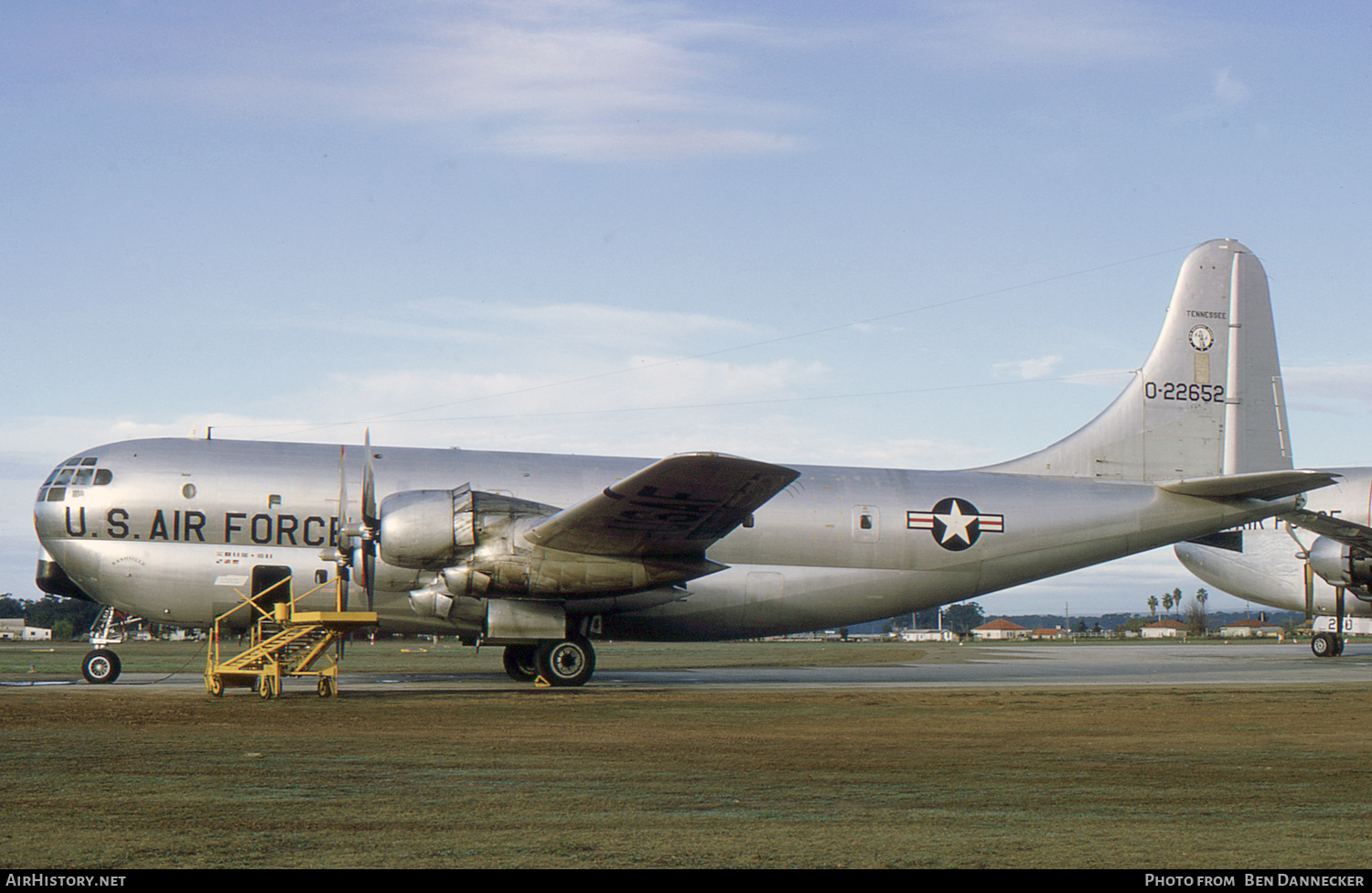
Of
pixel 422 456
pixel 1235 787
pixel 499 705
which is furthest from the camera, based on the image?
pixel 422 456

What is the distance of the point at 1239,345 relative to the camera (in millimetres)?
26109

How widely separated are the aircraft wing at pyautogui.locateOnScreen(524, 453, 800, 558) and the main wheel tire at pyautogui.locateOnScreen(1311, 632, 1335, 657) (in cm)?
2523

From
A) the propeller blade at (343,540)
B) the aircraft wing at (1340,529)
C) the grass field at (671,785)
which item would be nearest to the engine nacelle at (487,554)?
the propeller blade at (343,540)

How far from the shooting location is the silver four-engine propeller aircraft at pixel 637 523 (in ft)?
64.3

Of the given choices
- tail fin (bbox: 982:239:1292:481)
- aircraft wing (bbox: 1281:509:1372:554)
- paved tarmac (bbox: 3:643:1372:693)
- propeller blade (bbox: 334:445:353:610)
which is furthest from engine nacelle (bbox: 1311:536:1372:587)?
propeller blade (bbox: 334:445:353:610)

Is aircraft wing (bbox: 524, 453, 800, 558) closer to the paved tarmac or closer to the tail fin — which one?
the paved tarmac

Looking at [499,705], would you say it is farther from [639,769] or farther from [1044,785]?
[1044,785]

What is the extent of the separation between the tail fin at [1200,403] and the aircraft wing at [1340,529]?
7831 mm

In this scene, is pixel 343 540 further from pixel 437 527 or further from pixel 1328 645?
pixel 1328 645

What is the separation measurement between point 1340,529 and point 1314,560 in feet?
5.67

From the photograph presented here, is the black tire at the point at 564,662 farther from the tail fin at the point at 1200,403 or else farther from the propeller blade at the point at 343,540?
the tail fin at the point at 1200,403

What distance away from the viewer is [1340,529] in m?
32.4
